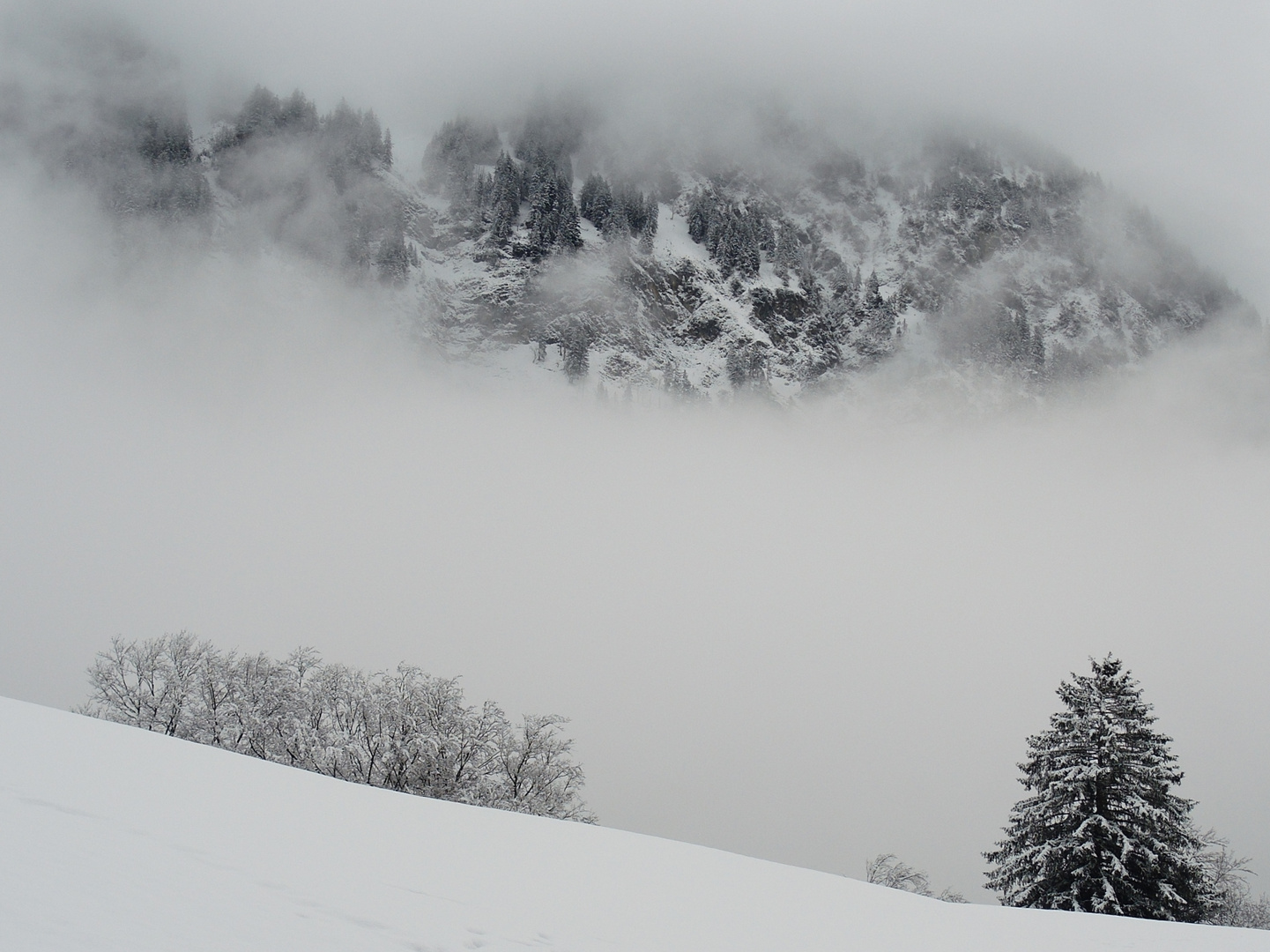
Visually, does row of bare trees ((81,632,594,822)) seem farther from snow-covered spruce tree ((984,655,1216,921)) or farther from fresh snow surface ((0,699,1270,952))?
fresh snow surface ((0,699,1270,952))

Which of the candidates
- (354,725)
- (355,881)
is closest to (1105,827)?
(355,881)

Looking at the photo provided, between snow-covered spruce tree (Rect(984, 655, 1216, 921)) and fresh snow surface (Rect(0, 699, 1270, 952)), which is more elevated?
snow-covered spruce tree (Rect(984, 655, 1216, 921))

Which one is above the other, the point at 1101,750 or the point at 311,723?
the point at 1101,750

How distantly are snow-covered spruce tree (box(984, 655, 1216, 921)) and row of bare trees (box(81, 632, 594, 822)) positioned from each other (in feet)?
57.3

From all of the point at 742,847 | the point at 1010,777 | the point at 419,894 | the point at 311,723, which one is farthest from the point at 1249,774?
the point at 419,894

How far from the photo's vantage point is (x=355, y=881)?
7.93m

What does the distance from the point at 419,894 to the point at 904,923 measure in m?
7.87

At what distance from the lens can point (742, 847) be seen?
481ft

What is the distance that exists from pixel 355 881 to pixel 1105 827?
22.3 meters

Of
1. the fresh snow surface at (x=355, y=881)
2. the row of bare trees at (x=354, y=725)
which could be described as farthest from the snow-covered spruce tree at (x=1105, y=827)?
the row of bare trees at (x=354, y=725)

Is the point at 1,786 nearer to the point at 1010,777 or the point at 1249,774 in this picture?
the point at 1010,777

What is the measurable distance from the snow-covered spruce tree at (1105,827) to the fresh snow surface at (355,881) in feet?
26.9

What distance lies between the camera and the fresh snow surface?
568 centimetres

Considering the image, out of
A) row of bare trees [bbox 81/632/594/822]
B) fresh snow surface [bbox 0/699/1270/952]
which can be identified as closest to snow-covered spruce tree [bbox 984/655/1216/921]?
fresh snow surface [bbox 0/699/1270/952]
